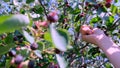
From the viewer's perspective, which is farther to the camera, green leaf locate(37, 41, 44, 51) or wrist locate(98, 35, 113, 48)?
wrist locate(98, 35, 113, 48)

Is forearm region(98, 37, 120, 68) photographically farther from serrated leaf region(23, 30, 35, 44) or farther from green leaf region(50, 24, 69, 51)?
green leaf region(50, 24, 69, 51)

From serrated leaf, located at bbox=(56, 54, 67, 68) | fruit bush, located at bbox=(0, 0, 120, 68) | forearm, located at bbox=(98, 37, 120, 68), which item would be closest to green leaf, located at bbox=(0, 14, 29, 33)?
fruit bush, located at bbox=(0, 0, 120, 68)

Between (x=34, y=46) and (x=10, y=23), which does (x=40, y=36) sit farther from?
(x=10, y=23)

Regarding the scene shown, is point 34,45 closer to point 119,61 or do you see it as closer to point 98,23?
point 119,61

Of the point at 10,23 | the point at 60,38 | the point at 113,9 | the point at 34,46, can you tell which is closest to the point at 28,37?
the point at 34,46

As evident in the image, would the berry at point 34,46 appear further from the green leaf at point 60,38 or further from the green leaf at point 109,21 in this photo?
the green leaf at point 109,21

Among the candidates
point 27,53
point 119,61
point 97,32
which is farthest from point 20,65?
point 97,32

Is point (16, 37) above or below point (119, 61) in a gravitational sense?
above
